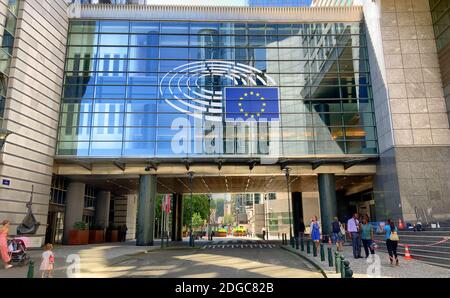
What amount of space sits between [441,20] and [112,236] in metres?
36.8

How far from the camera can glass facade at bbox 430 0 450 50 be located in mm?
24859

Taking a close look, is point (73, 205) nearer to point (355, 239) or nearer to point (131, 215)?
point (131, 215)

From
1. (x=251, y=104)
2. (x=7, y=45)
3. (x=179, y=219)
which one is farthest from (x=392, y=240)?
(x=179, y=219)

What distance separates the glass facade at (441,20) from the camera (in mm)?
24859

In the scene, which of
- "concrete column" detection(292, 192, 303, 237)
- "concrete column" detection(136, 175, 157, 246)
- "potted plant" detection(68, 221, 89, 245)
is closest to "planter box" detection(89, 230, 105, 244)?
"potted plant" detection(68, 221, 89, 245)

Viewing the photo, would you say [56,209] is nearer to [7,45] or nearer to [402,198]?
[7,45]

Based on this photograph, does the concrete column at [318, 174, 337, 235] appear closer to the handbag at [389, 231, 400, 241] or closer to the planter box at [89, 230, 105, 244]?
the handbag at [389, 231, 400, 241]

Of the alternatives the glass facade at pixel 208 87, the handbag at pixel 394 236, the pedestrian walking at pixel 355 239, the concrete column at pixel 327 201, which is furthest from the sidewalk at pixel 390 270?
the glass facade at pixel 208 87

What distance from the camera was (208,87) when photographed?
97.1ft

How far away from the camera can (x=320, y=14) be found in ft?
103

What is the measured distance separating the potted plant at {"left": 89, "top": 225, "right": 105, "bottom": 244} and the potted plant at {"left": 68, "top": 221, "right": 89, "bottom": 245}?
1600 millimetres

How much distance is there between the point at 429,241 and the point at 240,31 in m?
23.2
